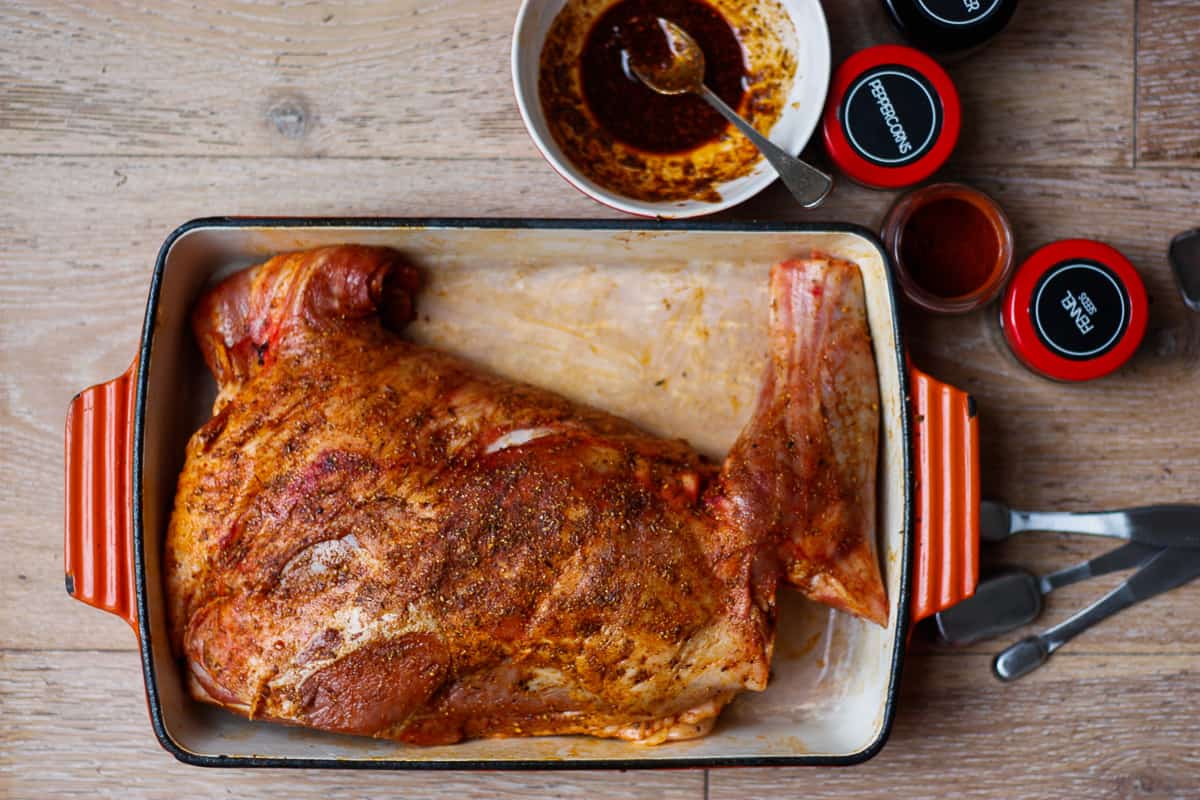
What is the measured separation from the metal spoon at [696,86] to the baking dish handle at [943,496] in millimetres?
324

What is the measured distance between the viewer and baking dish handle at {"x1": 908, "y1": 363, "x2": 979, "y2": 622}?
144cm

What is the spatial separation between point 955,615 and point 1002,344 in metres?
0.48

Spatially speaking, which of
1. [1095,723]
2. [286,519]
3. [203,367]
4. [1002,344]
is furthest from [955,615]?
[203,367]

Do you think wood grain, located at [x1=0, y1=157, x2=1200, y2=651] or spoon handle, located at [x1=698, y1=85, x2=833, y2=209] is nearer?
spoon handle, located at [x1=698, y1=85, x2=833, y2=209]

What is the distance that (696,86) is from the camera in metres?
1.52

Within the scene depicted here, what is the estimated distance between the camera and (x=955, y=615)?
5.31 feet

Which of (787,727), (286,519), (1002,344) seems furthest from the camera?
(1002,344)

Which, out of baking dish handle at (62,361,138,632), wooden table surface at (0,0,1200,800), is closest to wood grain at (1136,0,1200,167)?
wooden table surface at (0,0,1200,800)

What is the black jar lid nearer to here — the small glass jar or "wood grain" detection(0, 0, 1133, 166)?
"wood grain" detection(0, 0, 1133, 166)

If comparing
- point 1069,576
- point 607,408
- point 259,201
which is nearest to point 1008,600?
point 1069,576

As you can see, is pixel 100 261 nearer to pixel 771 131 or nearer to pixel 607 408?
pixel 607 408

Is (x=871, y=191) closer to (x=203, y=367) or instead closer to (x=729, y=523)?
(x=729, y=523)

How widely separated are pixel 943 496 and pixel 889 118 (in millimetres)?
621

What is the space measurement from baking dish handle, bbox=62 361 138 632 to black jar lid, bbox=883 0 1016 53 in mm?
1391
